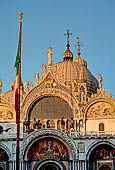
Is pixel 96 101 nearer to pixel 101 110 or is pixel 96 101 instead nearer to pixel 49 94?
pixel 101 110

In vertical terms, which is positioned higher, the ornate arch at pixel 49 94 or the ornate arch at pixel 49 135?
the ornate arch at pixel 49 94

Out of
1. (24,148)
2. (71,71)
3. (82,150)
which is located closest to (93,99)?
(82,150)

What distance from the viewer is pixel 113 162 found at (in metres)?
42.8

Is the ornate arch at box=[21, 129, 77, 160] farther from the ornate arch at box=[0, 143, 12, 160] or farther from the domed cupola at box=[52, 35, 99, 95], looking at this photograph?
→ the domed cupola at box=[52, 35, 99, 95]

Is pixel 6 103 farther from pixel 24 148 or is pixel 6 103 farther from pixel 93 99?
pixel 93 99

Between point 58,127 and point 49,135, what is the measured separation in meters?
3.55

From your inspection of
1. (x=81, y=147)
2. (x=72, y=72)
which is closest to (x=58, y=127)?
(x=81, y=147)

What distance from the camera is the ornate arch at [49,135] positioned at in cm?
4222

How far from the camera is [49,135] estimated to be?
140ft

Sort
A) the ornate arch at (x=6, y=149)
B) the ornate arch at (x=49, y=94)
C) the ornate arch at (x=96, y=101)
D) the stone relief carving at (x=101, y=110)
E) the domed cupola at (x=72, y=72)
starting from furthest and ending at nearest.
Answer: the domed cupola at (x=72, y=72) → the ornate arch at (x=49, y=94) → the ornate arch at (x=96, y=101) → the stone relief carving at (x=101, y=110) → the ornate arch at (x=6, y=149)

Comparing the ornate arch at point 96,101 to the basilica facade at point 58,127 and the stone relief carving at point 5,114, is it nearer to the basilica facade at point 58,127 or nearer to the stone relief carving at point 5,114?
the basilica facade at point 58,127

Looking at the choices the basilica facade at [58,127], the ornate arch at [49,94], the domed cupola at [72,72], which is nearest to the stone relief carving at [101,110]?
the basilica facade at [58,127]

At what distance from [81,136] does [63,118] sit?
13.5 ft

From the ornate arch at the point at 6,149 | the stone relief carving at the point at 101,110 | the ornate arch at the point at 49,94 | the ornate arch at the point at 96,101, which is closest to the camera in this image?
the ornate arch at the point at 6,149
